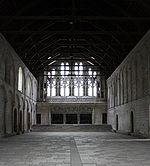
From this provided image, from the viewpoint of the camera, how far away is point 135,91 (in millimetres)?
26609

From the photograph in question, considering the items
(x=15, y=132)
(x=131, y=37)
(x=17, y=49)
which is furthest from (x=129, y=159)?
(x=17, y=49)

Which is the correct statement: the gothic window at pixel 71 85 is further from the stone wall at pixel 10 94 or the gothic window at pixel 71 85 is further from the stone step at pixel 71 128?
the stone wall at pixel 10 94

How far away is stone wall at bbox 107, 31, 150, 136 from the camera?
22828 millimetres

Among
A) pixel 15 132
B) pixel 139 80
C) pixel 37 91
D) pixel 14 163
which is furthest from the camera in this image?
pixel 37 91

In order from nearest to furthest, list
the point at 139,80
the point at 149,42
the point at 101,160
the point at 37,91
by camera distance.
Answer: the point at 101,160
the point at 149,42
the point at 139,80
the point at 37,91

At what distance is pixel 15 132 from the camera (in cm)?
2831

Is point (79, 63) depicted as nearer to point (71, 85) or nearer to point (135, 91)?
point (71, 85)

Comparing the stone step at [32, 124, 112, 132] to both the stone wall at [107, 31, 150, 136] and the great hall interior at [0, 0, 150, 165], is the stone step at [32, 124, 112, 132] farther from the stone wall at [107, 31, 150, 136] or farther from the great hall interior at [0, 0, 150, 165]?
the stone wall at [107, 31, 150, 136]

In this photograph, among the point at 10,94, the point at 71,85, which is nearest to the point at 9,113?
the point at 10,94

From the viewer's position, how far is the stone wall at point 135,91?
22828 millimetres

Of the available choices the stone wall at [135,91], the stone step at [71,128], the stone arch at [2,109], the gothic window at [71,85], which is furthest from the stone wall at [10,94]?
the gothic window at [71,85]

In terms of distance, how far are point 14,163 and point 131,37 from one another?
19.2 metres

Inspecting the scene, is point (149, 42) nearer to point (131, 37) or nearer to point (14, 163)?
point (131, 37)

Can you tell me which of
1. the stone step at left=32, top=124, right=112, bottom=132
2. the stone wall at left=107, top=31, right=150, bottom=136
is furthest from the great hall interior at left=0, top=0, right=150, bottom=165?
the stone step at left=32, top=124, right=112, bottom=132
